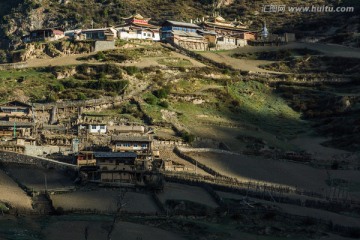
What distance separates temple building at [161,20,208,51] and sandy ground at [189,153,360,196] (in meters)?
48.1

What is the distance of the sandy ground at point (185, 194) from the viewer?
74.1m

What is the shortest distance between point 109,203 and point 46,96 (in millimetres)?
36400

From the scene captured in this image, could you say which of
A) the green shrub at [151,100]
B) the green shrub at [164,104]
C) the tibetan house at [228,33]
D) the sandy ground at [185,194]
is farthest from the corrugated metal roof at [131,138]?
the tibetan house at [228,33]

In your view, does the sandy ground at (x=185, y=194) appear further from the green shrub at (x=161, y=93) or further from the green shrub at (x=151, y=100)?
the green shrub at (x=161, y=93)

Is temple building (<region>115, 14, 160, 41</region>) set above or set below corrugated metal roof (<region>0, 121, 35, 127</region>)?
above

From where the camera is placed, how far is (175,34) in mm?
136500

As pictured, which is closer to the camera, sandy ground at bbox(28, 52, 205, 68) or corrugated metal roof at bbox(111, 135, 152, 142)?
corrugated metal roof at bbox(111, 135, 152, 142)

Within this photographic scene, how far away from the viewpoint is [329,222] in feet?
233

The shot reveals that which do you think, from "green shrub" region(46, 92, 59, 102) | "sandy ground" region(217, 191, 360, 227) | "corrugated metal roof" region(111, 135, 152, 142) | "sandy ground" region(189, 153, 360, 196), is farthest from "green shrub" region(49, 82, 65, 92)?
"sandy ground" region(217, 191, 360, 227)

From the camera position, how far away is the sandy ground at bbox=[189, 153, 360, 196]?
278 feet

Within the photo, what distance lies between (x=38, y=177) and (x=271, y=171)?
81.3 ft

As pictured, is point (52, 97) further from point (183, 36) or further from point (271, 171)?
point (183, 36)

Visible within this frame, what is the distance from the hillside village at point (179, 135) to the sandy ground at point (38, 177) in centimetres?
10

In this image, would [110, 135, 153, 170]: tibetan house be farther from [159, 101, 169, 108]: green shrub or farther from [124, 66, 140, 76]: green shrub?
[124, 66, 140, 76]: green shrub
